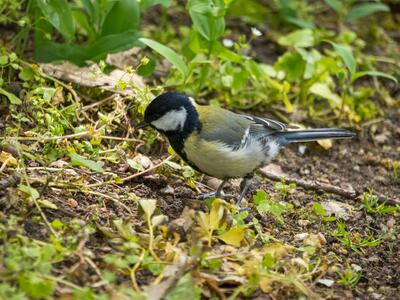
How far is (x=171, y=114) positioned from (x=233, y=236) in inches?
29.6

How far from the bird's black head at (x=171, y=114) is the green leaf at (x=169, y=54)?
0.53 meters

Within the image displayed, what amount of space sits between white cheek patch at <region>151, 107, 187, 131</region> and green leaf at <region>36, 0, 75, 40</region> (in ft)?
3.42

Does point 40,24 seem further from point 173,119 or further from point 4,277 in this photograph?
point 4,277

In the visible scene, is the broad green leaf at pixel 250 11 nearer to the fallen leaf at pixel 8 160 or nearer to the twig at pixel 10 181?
the fallen leaf at pixel 8 160

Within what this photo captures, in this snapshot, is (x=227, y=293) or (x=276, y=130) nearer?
(x=227, y=293)

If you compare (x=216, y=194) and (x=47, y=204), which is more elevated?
(x=47, y=204)

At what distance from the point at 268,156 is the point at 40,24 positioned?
166 cm

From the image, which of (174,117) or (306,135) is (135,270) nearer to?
(174,117)

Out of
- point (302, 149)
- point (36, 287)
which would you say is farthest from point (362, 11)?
point (36, 287)

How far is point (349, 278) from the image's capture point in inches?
125

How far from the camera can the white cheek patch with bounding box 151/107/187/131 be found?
3.60 meters

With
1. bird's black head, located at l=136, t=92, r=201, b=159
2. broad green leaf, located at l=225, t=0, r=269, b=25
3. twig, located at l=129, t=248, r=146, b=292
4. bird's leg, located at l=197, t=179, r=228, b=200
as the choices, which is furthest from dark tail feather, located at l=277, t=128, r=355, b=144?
broad green leaf, located at l=225, t=0, r=269, b=25

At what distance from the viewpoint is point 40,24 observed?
4.46m

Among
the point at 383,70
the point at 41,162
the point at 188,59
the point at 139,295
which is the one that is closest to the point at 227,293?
the point at 139,295
